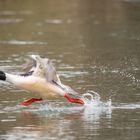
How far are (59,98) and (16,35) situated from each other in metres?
12.3

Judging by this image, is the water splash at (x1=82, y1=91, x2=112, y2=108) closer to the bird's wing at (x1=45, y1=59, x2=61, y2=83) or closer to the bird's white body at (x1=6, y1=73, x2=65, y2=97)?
the bird's white body at (x1=6, y1=73, x2=65, y2=97)

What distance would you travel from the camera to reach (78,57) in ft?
69.5

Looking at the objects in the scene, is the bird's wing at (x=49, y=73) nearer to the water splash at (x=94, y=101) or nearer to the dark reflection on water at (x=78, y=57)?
the dark reflection on water at (x=78, y=57)

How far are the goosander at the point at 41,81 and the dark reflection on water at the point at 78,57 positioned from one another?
34 cm

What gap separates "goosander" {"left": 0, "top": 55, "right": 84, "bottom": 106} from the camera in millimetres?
14016

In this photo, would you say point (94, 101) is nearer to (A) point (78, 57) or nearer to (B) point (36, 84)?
(B) point (36, 84)

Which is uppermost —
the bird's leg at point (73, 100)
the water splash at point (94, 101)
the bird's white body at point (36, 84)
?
the bird's white body at point (36, 84)

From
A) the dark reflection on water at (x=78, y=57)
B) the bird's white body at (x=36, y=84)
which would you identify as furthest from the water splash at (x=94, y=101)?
the bird's white body at (x=36, y=84)

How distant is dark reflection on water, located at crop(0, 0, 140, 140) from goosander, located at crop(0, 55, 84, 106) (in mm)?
344

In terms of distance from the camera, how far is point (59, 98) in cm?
1527

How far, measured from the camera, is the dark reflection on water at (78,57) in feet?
41.8

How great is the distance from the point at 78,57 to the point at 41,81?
7065mm

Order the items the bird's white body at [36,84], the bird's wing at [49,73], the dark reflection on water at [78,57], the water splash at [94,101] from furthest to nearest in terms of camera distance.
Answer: the water splash at [94,101]
the bird's wing at [49,73]
the bird's white body at [36,84]
the dark reflection on water at [78,57]

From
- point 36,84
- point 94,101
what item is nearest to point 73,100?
point 94,101
